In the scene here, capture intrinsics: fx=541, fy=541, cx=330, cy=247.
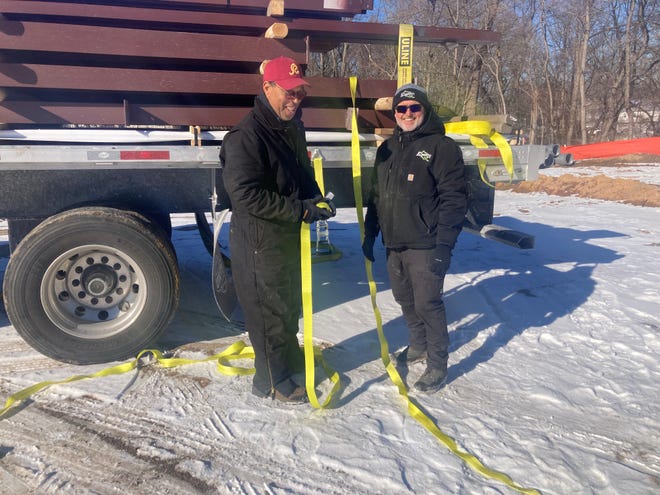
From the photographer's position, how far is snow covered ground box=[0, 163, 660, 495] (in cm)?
245

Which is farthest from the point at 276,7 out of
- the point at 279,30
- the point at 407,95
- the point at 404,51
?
the point at 407,95

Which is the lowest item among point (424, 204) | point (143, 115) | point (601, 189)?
point (601, 189)

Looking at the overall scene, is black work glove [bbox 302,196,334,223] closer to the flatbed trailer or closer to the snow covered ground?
the flatbed trailer

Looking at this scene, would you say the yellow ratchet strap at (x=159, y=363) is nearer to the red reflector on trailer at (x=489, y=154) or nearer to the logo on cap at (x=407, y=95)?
the logo on cap at (x=407, y=95)

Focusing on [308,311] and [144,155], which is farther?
[144,155]

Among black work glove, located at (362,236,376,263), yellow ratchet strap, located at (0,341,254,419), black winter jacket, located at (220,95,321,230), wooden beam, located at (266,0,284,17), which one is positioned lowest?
yellow ratchet strap, located at (0,341,254,419)

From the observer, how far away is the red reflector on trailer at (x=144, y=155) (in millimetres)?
3305

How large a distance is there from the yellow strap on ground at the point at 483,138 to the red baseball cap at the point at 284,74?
5.13 ft

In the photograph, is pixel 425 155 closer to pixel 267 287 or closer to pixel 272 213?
pixel 272 213

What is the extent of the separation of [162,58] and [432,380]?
271 centimetres

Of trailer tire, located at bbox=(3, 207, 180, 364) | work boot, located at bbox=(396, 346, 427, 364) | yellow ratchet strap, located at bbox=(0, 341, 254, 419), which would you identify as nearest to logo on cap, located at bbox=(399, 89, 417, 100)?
work boot, located at bbox=(396, 346, 427, 364)

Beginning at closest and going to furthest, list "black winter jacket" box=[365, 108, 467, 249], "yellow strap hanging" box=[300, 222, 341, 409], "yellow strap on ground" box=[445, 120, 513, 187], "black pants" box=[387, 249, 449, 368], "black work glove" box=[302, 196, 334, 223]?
"black work glove" box=[302, 196, 334, 223]
"yellow strap hanging" box=[300, 222, 341, 409]
"black winter jacket" box=[365, 108, 467, 249]
"black pants" box=[387, 249, 449, 368]
"yellow strap on ground" box=[445, 120, 513, 187]

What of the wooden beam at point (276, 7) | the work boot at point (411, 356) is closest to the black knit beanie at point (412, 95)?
the wooden beam at point (276, 7)

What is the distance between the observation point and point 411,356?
3.63 metres
